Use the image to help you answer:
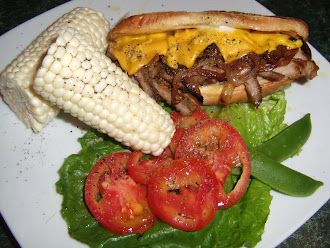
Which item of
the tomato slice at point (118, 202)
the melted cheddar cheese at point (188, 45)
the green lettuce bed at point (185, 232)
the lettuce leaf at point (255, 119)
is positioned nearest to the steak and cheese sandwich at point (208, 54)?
the melted cheddar cheese at point (188, 45)

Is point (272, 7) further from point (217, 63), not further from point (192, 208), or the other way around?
point (192, 208)

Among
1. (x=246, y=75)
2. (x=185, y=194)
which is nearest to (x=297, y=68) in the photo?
(x=246, y=75)

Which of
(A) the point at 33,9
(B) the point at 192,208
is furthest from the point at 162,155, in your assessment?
(A) the point at 33,9

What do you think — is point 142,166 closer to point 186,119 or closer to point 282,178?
point 186,119

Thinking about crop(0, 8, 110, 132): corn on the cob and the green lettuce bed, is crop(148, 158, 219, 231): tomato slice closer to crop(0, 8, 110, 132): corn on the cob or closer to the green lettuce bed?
the green lettuce bed

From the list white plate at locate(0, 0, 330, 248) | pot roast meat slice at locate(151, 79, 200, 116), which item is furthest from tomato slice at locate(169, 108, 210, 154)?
white plate at locate(0, 0, 330, 248)

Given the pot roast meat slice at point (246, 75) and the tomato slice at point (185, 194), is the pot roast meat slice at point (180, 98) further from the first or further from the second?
the tomato slice at point (185, 194)
